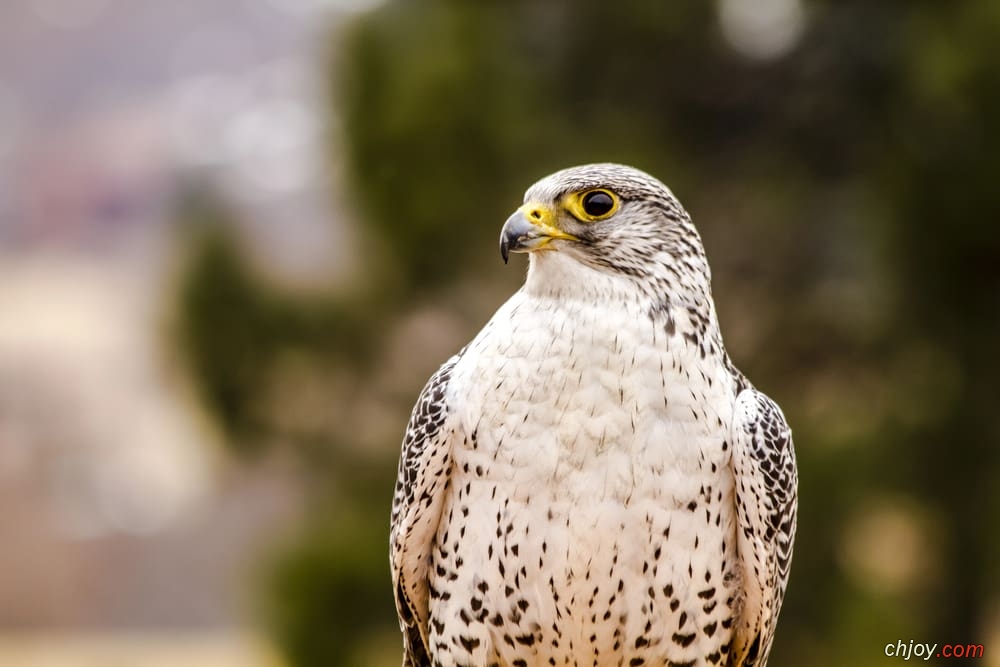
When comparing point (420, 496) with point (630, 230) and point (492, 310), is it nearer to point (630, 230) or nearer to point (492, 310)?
point (630, 230)

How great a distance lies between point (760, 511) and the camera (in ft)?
9.14

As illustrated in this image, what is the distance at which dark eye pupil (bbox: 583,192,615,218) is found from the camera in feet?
9.04

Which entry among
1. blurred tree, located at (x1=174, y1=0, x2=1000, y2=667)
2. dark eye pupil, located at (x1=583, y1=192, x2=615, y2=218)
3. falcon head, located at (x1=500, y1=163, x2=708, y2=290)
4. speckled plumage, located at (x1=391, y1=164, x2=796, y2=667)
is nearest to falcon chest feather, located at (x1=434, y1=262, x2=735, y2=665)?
speckled plumage, located at (x1=391, y1=164, x2=796, y2=667)

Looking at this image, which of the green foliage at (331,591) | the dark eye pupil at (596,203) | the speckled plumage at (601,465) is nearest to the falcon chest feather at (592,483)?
the speckled plumage at (601,465)

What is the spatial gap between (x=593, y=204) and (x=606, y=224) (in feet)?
0.18

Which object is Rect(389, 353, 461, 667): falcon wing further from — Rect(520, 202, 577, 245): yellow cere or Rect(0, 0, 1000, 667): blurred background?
Rect(0, 0, 1000, 667): blurred background

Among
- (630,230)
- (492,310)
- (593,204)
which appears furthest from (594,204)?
(492,310)

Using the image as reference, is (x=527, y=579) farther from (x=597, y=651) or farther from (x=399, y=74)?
(x=399, y=74)

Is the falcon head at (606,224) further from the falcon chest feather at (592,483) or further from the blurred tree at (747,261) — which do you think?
the blurred tree at (747,261)

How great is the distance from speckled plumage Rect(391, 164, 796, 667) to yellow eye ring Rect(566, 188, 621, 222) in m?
0.02

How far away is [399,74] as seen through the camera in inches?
331

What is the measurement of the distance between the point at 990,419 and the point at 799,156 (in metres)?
2.55

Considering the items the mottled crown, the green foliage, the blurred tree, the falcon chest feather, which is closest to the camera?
the falcon chest feather

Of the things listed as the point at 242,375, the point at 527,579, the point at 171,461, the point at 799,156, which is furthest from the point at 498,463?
the point at 171,461
